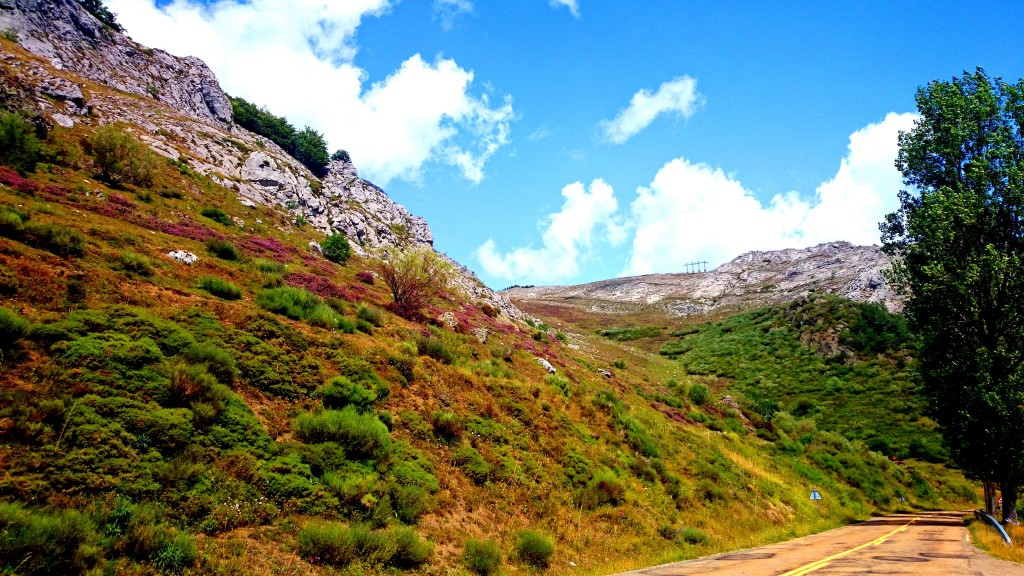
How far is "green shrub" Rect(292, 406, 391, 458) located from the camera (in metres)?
10.3

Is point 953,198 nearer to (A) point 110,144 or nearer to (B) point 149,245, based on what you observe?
(B) point 149,245

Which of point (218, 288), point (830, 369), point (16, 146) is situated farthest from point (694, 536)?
point (830, 369)

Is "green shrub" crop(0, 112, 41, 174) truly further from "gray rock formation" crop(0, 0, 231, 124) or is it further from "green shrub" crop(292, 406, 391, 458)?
"gray rock formation" crop(0, 0, 231, 124)

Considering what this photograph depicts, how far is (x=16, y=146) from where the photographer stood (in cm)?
2245

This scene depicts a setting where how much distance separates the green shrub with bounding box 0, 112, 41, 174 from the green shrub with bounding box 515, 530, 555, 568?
30258mm

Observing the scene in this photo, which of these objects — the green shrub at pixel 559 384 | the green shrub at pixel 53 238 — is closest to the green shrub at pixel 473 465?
the green shrub at pixel 559 384

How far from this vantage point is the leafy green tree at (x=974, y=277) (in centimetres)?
1848

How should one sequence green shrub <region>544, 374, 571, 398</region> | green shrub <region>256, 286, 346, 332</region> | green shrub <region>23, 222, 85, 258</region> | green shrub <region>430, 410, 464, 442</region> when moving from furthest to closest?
green shrub <region>544, 374, 571, 398</region>
green shrub <region>256, 286, 346, 332</region>
green shrub <region>430, 410, 464, 442</region>
green shrub <region>23, 222, 85, 258</region>

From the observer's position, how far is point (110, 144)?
28156 mm

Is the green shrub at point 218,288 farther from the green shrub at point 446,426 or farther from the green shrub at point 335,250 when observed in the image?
the green shrub at point 335,250

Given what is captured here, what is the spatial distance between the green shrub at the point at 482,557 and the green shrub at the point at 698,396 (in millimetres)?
31231

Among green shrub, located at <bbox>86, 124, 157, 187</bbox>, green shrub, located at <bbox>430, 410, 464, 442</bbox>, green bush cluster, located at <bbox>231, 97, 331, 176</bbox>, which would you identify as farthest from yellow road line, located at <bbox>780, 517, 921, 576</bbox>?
green bush cluster, located at <bbox>231, 97, 331, 176</bbox>

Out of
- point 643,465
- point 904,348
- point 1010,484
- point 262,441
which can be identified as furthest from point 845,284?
point 262,441

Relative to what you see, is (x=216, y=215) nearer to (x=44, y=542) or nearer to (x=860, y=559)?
(x=44, y=542)
